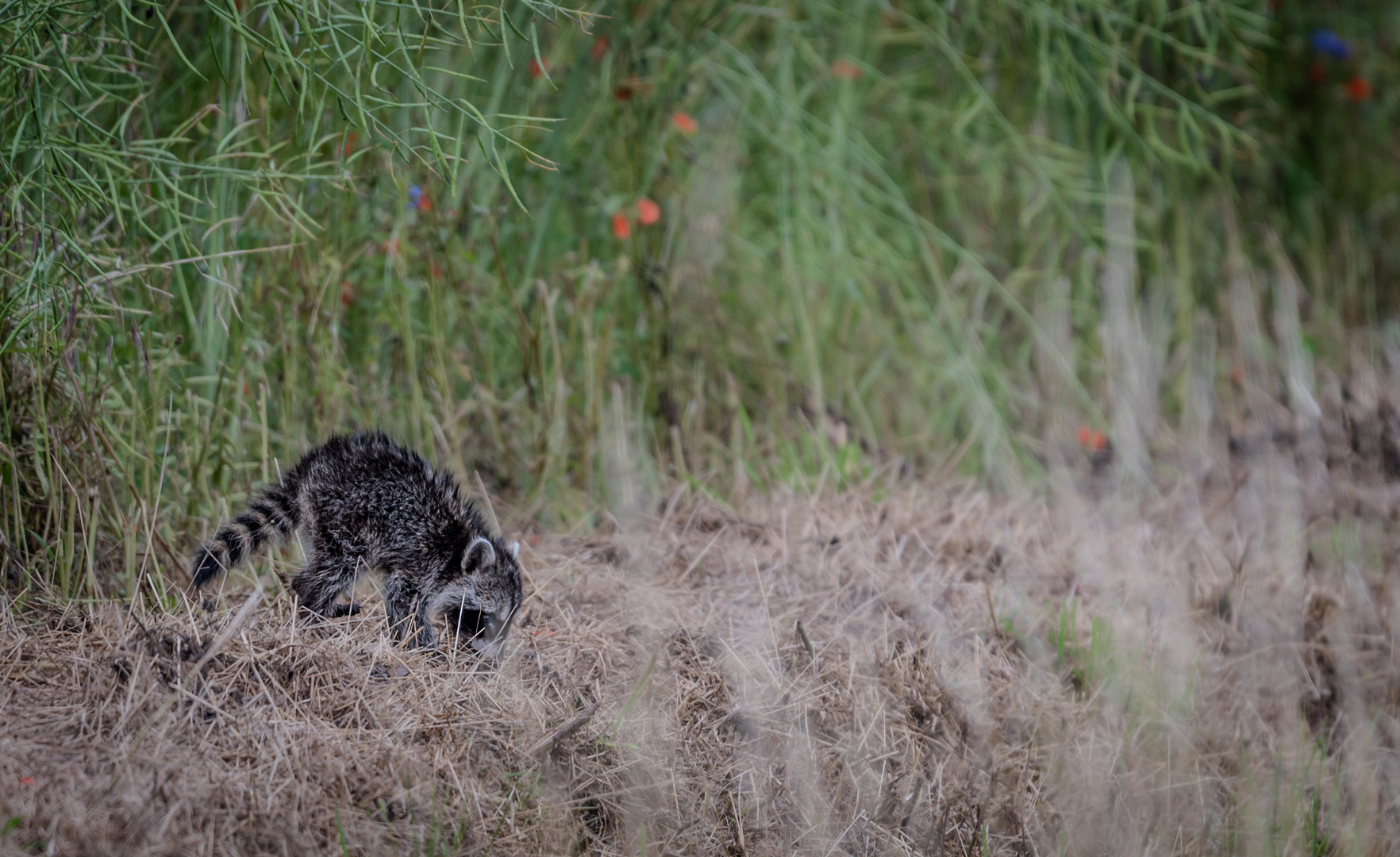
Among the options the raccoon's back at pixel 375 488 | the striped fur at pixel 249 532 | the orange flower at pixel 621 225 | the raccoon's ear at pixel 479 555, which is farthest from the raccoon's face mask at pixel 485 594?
the orange flower at pixel 621 225

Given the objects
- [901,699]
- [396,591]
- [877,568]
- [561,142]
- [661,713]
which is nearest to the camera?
[661,713]

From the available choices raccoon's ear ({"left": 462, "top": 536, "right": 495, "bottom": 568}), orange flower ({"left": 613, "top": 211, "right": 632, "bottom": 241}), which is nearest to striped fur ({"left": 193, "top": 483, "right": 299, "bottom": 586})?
raccoon's ear ({"left": 462, "top": 536, "right": 495, "bottom": 568})

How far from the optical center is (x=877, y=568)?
382 cm

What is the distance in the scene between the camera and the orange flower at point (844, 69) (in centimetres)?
527

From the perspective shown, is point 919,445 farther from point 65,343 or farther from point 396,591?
point 65,343

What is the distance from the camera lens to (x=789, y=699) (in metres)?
3.06

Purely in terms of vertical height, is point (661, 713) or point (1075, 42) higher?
point (1075, 42)

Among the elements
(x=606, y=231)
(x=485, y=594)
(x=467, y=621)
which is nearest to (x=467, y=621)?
(x=467, y=621)

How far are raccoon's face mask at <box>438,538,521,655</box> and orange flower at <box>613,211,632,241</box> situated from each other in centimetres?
158

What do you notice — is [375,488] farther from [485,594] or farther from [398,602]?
[485,594]

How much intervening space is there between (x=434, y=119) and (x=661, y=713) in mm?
2549

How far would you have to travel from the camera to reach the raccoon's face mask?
3.16 meters

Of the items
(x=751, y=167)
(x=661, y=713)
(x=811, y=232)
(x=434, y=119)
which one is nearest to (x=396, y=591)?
(x=661, y=713)

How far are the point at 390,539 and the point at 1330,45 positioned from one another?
620cm
